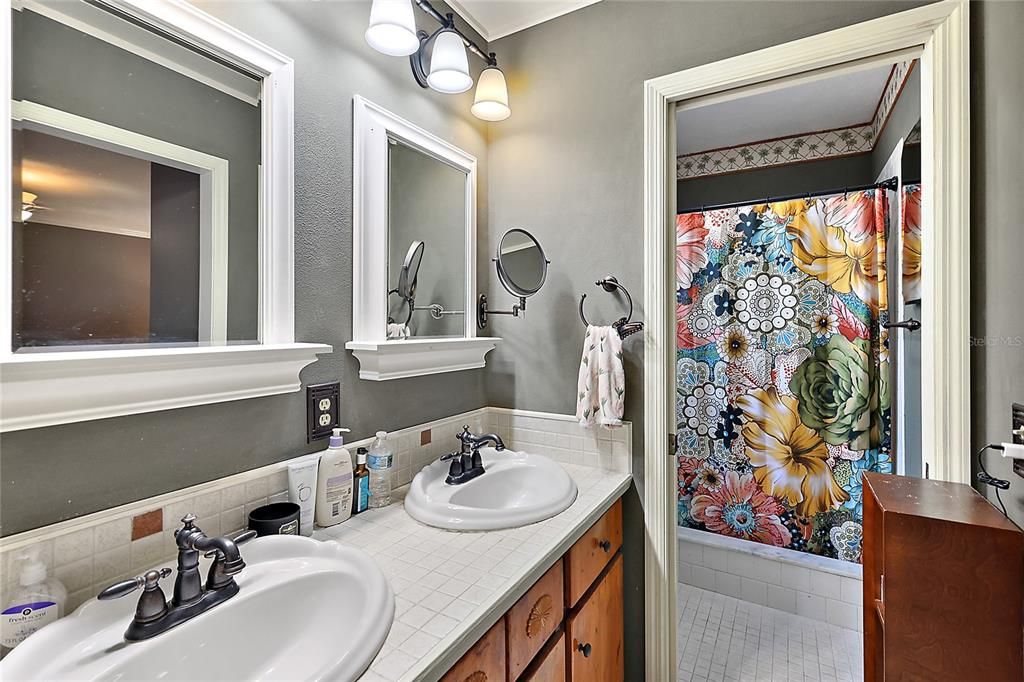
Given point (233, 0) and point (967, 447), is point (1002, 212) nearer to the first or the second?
point (967, 447)

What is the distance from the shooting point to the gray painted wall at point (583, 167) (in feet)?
5.02

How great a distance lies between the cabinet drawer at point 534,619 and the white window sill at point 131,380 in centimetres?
71

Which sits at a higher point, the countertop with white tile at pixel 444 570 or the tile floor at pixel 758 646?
the countertop with white tile at pixel 444 570

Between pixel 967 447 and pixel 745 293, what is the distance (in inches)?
51.0

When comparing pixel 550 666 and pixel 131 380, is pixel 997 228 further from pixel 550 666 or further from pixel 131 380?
pixel 131 380

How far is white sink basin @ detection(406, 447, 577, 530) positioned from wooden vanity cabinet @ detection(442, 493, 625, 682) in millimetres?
139

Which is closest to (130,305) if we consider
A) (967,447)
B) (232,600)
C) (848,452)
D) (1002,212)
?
(232,600)

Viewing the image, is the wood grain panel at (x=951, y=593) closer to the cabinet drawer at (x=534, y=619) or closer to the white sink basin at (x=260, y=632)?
the cabinet drawer at (x=534, y=619)

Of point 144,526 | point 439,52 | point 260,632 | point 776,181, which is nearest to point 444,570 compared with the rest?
point 260,632

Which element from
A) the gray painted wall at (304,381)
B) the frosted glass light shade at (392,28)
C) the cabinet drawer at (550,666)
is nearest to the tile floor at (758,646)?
the cabinet drawer at (550,666)

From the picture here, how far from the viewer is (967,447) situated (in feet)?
3.70

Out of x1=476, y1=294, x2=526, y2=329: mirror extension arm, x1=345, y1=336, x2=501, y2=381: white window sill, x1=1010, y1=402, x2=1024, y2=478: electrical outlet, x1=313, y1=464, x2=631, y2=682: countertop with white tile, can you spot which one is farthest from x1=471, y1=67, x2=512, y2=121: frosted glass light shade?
x1=1010, y1=402, x2=1024, y2=478: electrical outlet

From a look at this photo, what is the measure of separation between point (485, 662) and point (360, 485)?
0.58 meters

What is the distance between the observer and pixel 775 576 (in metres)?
2.19
